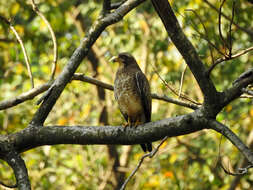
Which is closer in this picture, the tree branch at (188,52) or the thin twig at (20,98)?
the tree branch at (188,52)

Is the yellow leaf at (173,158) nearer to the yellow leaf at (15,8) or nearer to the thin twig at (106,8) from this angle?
the yellow leaf at (15,8)

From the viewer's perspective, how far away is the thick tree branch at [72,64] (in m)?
3.30

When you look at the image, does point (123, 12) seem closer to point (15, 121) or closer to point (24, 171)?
point (24, 171)

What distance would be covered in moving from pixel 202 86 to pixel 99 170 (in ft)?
16.7

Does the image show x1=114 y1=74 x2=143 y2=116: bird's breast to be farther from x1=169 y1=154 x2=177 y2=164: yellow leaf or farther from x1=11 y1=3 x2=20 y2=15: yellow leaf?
x1=169 y1=154 x2=177 y2=164: yellow leaf

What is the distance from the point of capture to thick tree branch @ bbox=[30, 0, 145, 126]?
3.30 meters

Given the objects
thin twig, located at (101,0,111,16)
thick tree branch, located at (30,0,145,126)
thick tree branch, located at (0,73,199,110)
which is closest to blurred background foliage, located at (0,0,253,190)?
thick tree branch, located at (0,73,199,110)

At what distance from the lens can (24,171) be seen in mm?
3010

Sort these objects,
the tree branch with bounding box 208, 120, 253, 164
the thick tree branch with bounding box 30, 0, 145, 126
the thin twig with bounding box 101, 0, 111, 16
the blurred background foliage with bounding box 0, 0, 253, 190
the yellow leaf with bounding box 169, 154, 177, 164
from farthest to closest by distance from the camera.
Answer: the yellow leaf with bounding box 169, 154, 177, 164
the blurred background foliage with bounding box 0, 0, 253, 190
the thin twig with bounding box 101, 0, 111, 16
the thick tree branch with bounding box 30, 0, 145, 126
the tree branch with bounding box 208, 120, 253, 164

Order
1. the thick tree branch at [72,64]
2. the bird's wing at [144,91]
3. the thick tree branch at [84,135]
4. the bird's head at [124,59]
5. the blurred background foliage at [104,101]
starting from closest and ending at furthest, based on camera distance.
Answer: the thick tree branch at [84,135]
the thick tree branch at [72,64]
the bird's wing at [144,91]
the bird's head at [124,59]
the blurred background foliage at [104,101]

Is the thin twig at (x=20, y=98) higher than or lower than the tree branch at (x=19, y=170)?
higher

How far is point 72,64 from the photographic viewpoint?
11.3 ft

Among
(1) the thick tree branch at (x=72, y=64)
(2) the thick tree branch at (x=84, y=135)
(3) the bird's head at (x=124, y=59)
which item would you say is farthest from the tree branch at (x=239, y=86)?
(3) the bird's head at (x=124, y=59)

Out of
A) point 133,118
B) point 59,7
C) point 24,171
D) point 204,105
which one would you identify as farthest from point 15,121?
point 204,105
